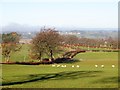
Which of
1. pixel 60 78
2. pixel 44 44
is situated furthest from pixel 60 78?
pixel 44 44

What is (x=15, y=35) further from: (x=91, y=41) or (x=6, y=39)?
(x=91, y=41)

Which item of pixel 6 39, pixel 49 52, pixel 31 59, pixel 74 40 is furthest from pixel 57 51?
pixel 74 40

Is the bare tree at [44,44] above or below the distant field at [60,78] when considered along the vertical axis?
above

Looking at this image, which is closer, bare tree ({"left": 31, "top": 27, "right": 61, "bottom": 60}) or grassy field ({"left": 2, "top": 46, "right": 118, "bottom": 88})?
grassy field ({"left": 2, "top": 46, "right": 118, "bottom": 88})

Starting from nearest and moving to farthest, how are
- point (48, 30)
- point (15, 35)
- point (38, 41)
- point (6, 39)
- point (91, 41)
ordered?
point (38, 41), point (48, 30), point (6, 39), point (15, 35), point (91, 41)

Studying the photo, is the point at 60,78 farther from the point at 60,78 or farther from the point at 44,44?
the point at 44,44

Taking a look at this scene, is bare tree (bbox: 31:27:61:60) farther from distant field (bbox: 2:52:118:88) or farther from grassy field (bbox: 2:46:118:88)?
distant field (bbox: 2:52:118:88)

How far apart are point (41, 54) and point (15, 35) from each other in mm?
23792

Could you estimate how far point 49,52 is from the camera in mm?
65188

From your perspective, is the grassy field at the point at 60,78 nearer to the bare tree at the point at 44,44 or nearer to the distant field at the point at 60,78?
the distant field at the point at 60,78

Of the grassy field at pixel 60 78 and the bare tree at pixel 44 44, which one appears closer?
the grassy field at pixel 60 78

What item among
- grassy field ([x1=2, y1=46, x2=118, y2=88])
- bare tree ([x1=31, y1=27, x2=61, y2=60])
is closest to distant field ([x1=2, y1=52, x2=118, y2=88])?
grassy field ([x1=2, y1=46, x2=118, y2=88])

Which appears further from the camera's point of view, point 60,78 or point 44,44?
point 44,44

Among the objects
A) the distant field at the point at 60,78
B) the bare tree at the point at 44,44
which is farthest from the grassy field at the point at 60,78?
the bare tree at the point at 44,44
